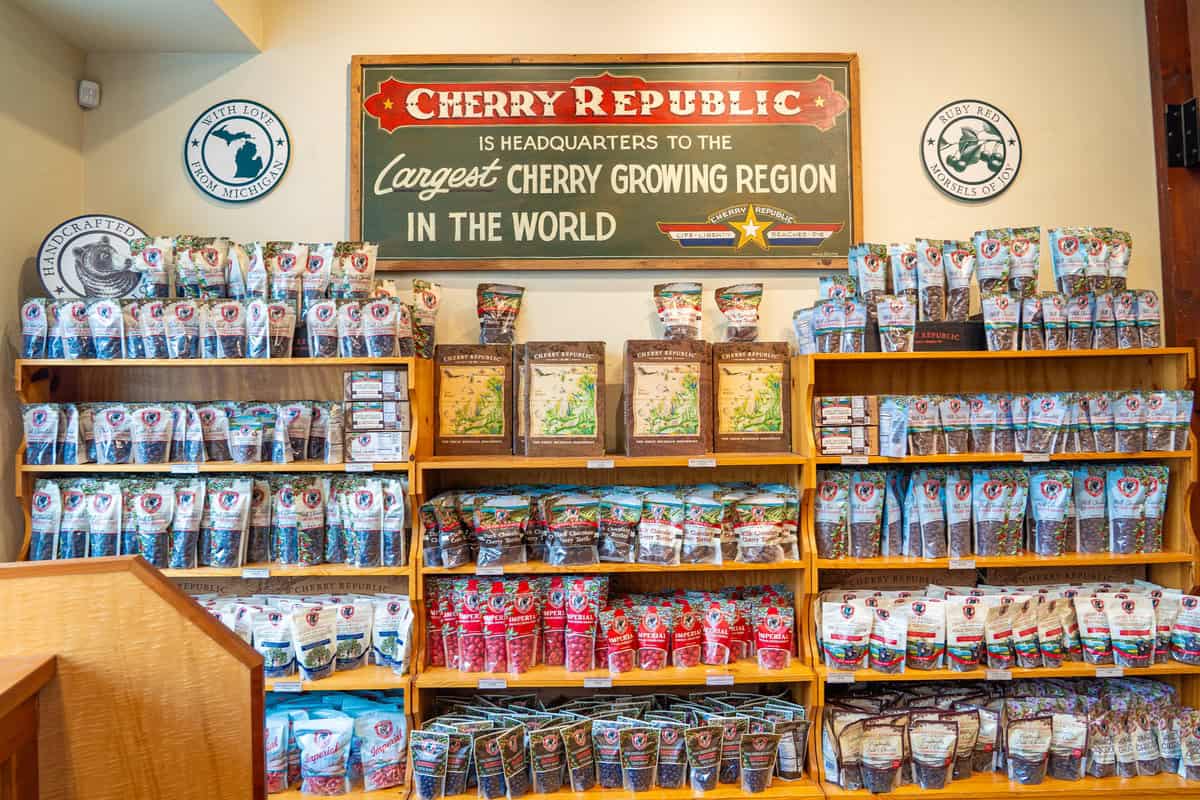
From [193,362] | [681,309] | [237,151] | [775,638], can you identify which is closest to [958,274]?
[681,309]

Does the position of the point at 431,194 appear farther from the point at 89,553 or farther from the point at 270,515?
the point at 89,553

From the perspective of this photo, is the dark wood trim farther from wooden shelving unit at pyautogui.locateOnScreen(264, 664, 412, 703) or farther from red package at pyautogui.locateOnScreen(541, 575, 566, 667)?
wooden shelving unit at pyautogui.locateOnScreen(264, 664, 412, 703)

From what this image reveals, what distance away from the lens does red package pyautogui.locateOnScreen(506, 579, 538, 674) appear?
2.68m

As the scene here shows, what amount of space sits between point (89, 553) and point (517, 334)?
5.70 ft

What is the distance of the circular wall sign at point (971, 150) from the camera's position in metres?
3.22

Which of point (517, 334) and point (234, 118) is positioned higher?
point (234, 118)

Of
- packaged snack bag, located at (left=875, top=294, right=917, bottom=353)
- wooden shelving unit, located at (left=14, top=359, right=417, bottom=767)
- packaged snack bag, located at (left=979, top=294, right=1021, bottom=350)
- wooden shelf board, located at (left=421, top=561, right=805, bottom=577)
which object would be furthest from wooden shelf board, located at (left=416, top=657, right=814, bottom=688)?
packaged snack bag, located at (left=979, top=294, right=1021, bottom=350)

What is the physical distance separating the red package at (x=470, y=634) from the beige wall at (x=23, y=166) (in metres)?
1.70

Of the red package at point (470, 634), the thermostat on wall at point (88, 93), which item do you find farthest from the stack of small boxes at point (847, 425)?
the thermostat on wall at point (88, 93)

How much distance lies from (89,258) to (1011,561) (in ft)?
11.8

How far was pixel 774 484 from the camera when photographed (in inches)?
118

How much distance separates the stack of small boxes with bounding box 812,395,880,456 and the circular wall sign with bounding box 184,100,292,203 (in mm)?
2414

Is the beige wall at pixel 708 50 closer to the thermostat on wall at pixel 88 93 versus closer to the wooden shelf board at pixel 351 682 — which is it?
the thermostat on wall at pixel 88 93

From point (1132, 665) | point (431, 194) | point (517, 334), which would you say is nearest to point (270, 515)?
point (517, 334)
